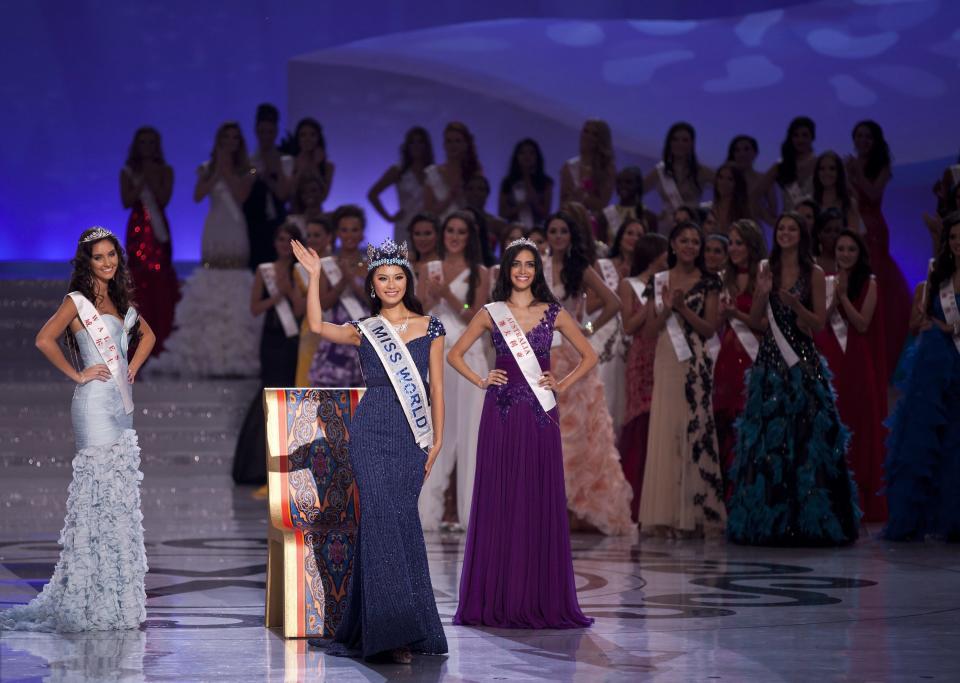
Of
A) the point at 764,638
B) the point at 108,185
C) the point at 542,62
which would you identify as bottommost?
the point at 764,638

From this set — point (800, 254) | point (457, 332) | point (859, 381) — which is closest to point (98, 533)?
point (457, 332)

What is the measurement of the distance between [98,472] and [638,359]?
3.90 meters

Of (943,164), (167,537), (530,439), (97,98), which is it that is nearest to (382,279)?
(530,439)

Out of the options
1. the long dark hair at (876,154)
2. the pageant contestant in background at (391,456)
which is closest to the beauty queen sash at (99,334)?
the pageant contestant in background at (391,456)

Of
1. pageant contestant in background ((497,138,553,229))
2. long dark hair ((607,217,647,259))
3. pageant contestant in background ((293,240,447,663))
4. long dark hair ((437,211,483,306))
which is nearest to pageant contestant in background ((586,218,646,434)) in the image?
long dark hair ((607,217,647,259))

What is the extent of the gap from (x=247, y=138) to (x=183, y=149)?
65 centimetres

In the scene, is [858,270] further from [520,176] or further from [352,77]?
[352,77]

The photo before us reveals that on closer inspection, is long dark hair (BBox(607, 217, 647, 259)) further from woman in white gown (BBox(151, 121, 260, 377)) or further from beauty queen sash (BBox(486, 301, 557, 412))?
beauty queen sash (BBox(486, 301, 557, 412))

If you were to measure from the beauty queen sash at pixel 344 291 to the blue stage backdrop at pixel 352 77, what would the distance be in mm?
4931

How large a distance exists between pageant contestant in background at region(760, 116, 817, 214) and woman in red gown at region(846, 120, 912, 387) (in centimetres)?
28

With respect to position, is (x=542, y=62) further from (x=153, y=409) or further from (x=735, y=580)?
(x=735, y=580)

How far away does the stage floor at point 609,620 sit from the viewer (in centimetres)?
480

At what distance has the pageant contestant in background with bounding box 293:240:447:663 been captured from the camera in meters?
4.99

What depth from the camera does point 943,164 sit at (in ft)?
41.5
